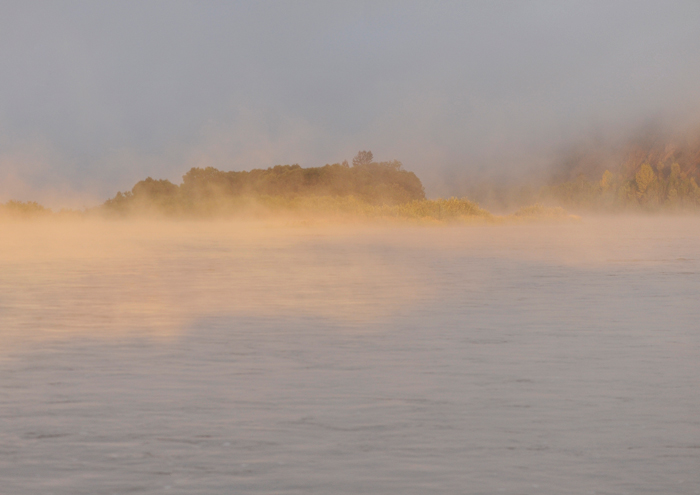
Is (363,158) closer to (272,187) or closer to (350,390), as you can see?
(272,187)

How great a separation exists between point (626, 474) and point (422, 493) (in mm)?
1744

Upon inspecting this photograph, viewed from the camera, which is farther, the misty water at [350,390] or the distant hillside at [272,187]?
the distant hillside at [272,187]

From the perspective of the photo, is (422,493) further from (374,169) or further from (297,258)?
(374,169)

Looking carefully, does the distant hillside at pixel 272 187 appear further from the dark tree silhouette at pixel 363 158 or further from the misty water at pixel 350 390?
the misty water at pixel 350 390

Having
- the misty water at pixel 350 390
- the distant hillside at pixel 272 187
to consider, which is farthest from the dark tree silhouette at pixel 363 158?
the misty water at pixel 350 390

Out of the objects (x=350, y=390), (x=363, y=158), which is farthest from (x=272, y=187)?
(x=350, y=390)

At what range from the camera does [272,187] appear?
14388 centimetres

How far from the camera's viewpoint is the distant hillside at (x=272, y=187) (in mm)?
132125

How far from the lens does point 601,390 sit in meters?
10.6

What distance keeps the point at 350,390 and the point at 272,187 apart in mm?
134303

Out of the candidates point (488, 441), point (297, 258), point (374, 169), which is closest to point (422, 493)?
point (488, 441)

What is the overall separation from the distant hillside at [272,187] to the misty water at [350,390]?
357ft

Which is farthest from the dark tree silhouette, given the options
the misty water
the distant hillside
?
the misty water

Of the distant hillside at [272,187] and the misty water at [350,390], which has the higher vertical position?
the distant hillside at [272,187]
